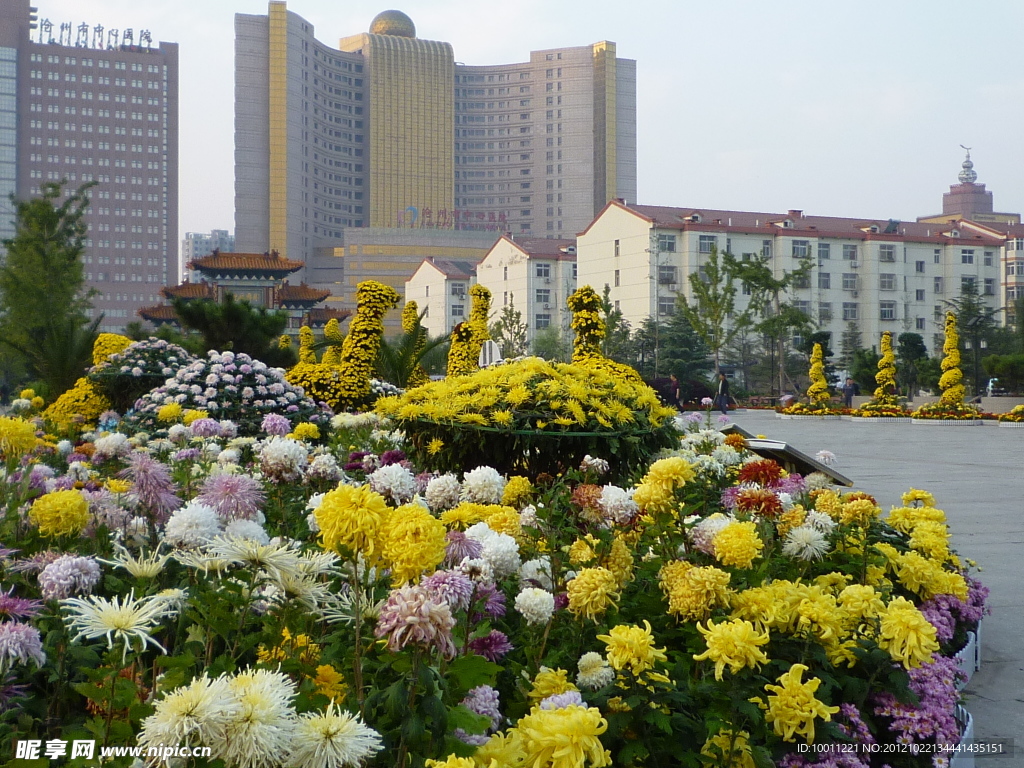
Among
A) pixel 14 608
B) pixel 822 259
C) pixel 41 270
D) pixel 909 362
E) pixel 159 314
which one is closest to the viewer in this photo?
pixel 14 608

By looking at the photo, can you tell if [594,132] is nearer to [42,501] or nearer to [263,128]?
[263,128]

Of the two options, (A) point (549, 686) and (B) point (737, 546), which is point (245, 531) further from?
(B) point (737, 546)

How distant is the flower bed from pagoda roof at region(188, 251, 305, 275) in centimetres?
5467

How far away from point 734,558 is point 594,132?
11230 centimetres

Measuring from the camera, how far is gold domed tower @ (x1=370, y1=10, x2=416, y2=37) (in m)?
111

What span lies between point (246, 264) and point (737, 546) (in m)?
57.2

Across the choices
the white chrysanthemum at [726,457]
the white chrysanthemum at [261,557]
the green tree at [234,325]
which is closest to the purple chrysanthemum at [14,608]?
the white chrysanthemum at [261,557]

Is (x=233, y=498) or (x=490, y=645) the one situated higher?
(x=233, y=498)

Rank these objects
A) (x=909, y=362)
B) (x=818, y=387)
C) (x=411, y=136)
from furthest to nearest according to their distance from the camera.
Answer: (x=411, y=136) → (x=909, y=362) → (x=818, y=387)

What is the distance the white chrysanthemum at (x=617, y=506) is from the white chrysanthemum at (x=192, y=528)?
3.66ft

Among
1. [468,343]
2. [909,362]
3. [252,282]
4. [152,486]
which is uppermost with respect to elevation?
[252,282]

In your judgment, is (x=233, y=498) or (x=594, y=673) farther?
(x=233, y=498)

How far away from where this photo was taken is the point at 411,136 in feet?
348

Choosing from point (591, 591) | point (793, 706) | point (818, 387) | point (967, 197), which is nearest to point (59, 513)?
point (591, 591)
